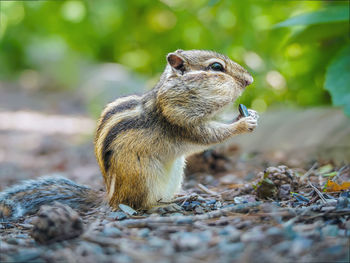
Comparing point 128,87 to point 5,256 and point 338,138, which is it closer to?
point 338,138

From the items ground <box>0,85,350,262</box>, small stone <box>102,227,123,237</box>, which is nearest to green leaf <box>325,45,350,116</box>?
ground <box>0,85,350,262</box>

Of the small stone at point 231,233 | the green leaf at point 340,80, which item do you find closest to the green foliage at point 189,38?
the green leaf at point 340,80

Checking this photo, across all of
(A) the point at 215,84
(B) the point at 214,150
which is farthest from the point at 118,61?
(A) the point at 215,84

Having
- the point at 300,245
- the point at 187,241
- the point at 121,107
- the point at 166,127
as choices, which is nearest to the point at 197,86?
the point at 166,127

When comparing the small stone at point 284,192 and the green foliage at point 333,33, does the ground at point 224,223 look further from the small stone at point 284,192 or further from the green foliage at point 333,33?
the green foliage at point 333,33

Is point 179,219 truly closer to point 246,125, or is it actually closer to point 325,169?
point 246,125

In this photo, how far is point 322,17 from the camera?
12.2ft

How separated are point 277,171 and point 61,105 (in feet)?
25.5

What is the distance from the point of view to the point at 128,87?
8742mm

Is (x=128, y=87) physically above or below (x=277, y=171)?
above

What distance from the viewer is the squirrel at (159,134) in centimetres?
298

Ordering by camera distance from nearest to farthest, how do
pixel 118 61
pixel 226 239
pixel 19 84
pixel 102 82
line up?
pixel 226 239 → pixel 102 82 → pixel 118 61 → pixel 19 84

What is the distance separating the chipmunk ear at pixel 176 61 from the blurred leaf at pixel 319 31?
1.57m

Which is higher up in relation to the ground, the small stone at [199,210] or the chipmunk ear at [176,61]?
the chipmunk ear at [176,61]
